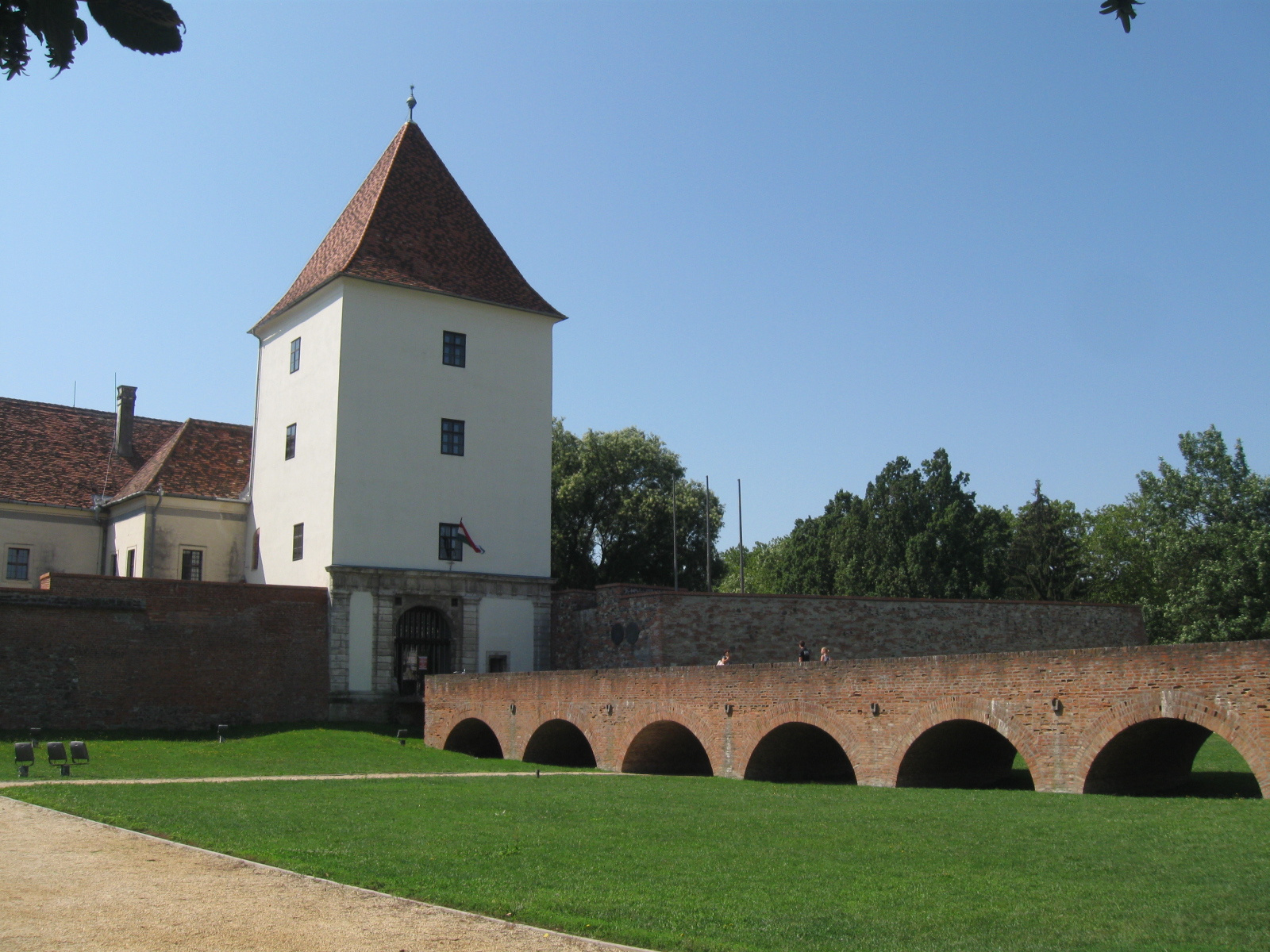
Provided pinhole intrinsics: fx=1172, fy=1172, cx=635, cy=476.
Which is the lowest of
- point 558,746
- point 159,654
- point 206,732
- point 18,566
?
point 558,746

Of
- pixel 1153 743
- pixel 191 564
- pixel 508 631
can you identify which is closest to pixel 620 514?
pixel 508 631

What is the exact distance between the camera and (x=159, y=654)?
31.9 m

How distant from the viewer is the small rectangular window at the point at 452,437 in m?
37.5

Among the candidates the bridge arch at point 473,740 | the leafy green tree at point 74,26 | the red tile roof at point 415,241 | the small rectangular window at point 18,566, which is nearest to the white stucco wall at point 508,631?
the bridge arch at point 473,740

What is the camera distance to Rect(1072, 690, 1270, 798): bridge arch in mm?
14586

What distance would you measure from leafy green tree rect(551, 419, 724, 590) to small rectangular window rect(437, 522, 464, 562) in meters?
18.4

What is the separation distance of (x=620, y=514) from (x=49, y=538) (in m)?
25.1

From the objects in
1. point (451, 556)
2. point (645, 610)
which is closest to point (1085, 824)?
point (645, 610)

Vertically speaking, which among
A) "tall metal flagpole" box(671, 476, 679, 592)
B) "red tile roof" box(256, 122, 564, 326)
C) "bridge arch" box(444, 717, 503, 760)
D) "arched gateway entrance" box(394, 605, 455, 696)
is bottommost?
"bridge arch" box(444, 717, 503, 760)

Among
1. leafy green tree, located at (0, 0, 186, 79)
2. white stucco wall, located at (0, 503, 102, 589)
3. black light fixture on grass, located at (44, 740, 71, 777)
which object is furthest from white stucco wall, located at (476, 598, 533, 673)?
leafy green tree, located at (0, 0, 186, 79)

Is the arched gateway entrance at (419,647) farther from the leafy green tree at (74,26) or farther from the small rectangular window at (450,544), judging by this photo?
the leafy green tree at (74,26)

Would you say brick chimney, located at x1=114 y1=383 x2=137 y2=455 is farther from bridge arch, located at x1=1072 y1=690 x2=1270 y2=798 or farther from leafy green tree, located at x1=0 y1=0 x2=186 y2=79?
leafy green tree, located at x1=0 y1=0 x2=186 y2=79

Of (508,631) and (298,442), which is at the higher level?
(298,442)

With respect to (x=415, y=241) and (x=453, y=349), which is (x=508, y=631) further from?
(x=415, y=241)
